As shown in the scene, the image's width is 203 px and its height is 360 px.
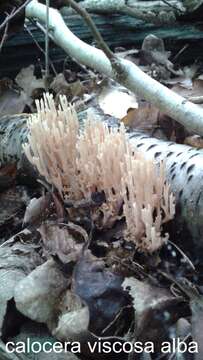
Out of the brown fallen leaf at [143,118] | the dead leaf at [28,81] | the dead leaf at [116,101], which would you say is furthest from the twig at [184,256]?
the dead leaf at [28,81]

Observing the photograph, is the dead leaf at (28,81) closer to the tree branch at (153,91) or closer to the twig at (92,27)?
the tree branch at (153,91)

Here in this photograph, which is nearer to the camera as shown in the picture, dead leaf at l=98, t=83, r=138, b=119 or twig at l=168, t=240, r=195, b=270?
twig at l=168, t=240, r=195, b=270

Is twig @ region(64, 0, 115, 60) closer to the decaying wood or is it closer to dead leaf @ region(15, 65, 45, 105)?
dead leaf @ region(15, 65, 45, 105)

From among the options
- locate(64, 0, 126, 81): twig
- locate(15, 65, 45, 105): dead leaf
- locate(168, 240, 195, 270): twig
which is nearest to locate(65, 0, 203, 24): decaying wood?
locate(15, 65, 45, 105): dead leaf

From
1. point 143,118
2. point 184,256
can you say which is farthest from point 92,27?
point 184,256

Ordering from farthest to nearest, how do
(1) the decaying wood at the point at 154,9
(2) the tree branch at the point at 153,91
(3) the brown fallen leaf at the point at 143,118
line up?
1. (1) the decaying wood at the point at 154,9
2. (3) the brown fallen leaf at the point at 143,118
3. (2) the tree branch at the point at 153,91

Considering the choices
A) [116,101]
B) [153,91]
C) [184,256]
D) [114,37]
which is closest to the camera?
[184,256]

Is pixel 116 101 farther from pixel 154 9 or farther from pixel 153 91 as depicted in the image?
pixel 154 9

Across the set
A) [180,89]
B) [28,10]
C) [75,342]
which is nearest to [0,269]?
[75,342]
